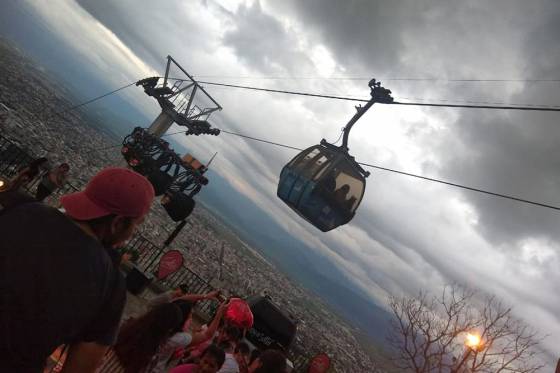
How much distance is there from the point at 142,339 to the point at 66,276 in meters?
2.30

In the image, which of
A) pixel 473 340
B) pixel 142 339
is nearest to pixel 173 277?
pixel 473 340

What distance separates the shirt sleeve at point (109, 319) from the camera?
1.70 meters

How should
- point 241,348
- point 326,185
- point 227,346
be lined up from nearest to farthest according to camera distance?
1. point 227,346
2. point 241,348
3. point 326,185

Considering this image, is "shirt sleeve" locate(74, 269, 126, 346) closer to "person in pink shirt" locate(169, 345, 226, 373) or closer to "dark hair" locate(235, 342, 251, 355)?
"person in pink shirt" locate(169, 345, 226, 373)

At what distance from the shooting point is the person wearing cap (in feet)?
5.12

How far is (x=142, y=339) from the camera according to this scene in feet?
11.7

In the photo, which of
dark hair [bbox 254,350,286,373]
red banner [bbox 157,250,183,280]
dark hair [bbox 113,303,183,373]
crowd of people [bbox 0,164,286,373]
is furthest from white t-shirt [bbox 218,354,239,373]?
red banner [bbox 157,250,183,280]

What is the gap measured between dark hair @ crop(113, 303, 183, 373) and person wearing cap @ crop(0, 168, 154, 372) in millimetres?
1943

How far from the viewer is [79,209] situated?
5.80 ft

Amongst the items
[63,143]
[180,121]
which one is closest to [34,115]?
[63,143]

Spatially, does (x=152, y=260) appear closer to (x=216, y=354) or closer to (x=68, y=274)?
(x=216, y=354)

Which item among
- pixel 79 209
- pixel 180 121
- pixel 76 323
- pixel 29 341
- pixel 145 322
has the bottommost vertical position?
pixel 145 322

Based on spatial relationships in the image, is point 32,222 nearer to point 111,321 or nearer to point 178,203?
point 111,321

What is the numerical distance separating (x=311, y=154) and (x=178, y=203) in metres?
5.42
